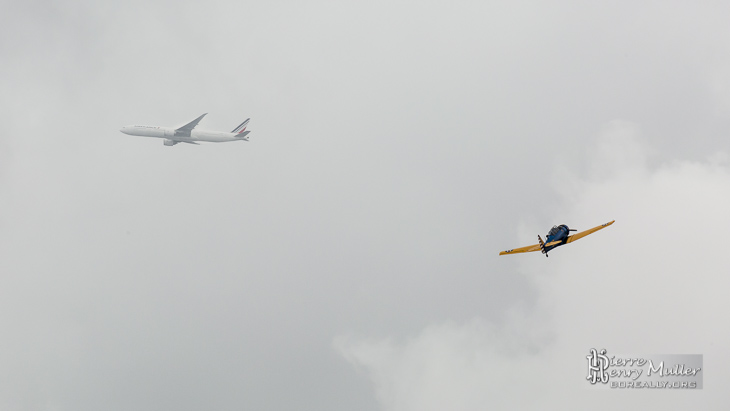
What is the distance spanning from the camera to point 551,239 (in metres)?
152
